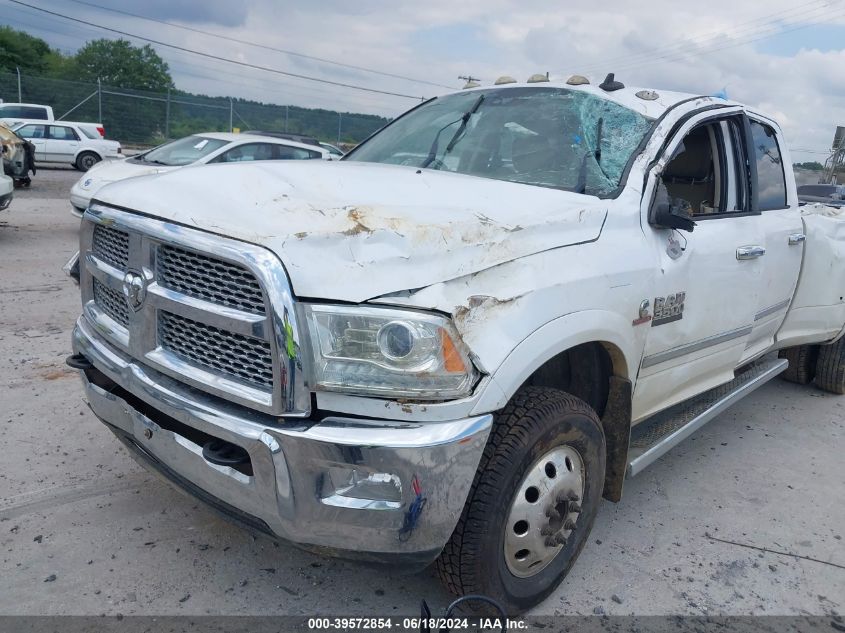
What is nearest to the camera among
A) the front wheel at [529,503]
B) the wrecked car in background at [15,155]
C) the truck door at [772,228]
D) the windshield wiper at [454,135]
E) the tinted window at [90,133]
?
the front wheel at [529,503]

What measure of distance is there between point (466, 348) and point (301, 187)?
0.93 m

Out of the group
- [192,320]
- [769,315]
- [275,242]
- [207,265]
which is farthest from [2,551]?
[769,315]

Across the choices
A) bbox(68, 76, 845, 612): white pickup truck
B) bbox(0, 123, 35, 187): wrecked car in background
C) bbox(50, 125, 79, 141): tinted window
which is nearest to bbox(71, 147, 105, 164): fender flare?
bbox(50, 125, 79, 141): tinted window

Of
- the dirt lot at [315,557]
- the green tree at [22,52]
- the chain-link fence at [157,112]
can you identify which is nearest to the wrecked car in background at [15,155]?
the dirt lot at [315,557]

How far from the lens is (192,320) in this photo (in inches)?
90.7

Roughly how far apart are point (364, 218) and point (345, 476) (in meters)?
0.80

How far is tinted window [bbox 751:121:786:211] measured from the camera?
398 cm

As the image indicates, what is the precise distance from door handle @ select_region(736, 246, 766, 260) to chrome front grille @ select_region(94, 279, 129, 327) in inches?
110

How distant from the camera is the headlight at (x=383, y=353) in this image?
204 cm

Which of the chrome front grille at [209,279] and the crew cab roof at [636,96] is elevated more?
the crew cab roof at [636,96]

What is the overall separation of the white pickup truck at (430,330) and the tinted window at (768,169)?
64cm

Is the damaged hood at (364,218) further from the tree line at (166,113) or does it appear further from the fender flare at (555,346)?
the tree line at (166,113)

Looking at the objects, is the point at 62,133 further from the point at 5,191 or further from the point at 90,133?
the point at 5,191

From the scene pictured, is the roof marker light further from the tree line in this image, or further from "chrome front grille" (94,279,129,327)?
the tree line
